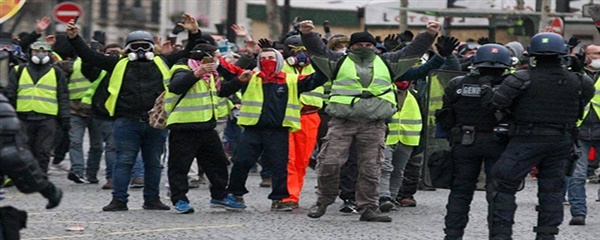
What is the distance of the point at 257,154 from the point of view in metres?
14.0

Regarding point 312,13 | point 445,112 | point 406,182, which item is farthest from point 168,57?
point 312,13

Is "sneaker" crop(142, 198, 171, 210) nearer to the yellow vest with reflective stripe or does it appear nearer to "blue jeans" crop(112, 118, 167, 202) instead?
"blue jeans" crop(112, 118, 167, 202)

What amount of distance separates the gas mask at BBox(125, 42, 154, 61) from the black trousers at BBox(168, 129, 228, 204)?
2.42 ft

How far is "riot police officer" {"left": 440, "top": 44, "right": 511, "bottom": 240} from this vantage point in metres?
11.0

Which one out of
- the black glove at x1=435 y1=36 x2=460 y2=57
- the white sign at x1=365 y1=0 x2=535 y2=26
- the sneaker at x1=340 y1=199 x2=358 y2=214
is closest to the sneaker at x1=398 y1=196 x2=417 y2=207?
the sneaker at x1=340 y1=199 x2=358 y2=214

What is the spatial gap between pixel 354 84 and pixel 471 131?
2.04m

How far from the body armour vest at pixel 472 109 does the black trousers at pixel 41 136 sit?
6.55 metres

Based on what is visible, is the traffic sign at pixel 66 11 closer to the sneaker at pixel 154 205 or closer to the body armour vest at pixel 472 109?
the sneaker at pixel 154 205

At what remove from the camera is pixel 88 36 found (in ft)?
182

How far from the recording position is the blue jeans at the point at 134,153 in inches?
541

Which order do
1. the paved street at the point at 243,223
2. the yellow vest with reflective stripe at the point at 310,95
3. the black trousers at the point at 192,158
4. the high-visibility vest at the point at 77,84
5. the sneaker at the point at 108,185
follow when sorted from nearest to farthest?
the paved street at the point at 243,223 → the black trousers at the point at 192,158 → the yellow vest with reflective stripe at the point at 310,95 → the sneaker at the point at 108,185 → the high-visibility vest at the point at 77,84

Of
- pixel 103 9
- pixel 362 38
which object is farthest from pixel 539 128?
pixel 103 9

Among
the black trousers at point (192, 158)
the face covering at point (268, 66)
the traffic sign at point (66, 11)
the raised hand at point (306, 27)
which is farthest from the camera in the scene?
the traffic sign at point (66, 11)

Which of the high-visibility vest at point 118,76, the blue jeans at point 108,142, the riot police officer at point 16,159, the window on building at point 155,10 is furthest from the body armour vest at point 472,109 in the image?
the window on building at point 155,10
